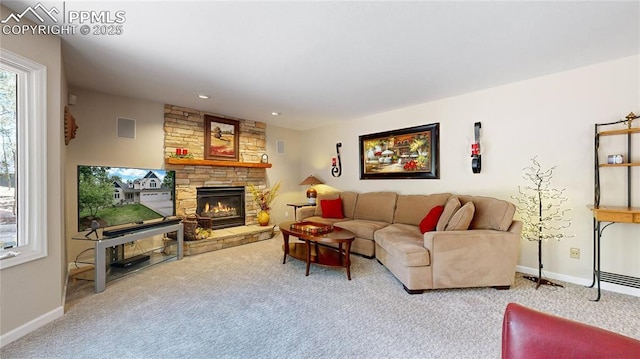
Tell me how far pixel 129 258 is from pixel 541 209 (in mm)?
5271

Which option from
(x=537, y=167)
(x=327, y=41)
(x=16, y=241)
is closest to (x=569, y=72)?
(x=537, y=167)

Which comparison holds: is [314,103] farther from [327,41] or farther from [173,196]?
[173,196]

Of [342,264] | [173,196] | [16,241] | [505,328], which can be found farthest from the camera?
[173,196]

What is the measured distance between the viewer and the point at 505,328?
0.98 m

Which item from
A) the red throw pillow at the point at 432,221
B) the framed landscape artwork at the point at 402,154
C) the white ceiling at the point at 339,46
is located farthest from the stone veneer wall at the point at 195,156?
the red throw pillow at the point at 432,221

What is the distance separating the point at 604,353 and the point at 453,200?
99.8 inches

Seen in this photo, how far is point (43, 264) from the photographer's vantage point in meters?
2.07

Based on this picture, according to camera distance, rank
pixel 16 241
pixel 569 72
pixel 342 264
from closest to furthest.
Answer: pixel 16 241
pixel 569 72
pixel 342 264

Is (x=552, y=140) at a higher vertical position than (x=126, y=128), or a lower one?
lower

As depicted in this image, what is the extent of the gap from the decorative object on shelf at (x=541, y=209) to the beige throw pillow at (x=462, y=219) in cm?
77

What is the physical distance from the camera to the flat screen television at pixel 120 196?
120 inches

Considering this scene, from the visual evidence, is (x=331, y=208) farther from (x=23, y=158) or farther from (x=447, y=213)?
(x=23, y=158)

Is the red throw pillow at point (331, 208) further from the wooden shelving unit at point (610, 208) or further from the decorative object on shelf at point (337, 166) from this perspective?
the wooden shelving unit at point (610, 208)

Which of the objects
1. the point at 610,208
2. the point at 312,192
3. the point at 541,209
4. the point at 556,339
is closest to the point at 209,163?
the point at 312,192
